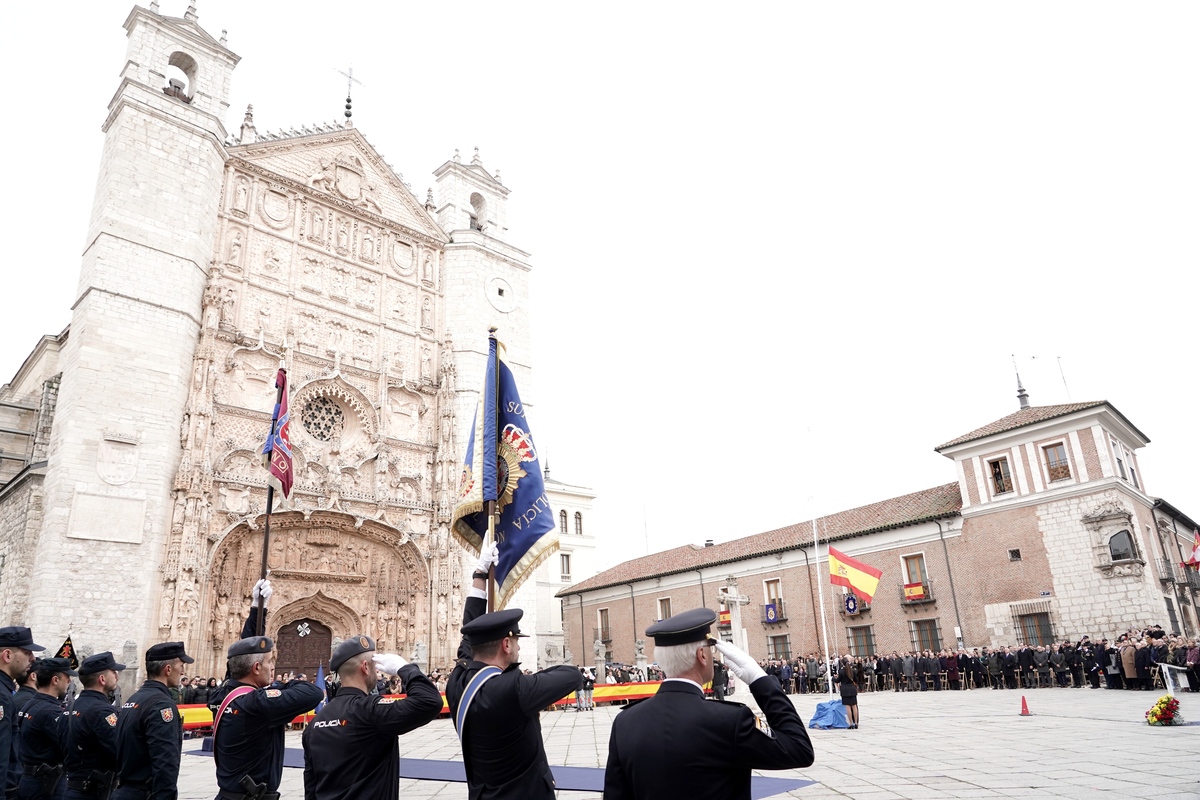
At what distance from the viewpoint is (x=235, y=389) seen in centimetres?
2117

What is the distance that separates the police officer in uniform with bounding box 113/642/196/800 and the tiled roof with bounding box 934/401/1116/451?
2596 cm

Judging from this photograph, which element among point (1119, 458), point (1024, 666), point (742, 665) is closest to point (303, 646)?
point (1024, 666)

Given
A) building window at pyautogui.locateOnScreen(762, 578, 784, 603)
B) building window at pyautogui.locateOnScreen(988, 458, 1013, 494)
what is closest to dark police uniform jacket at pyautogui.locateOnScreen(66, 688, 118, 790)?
building window at pyautogui.locateOnScreen(988, 458, 1013, 494)

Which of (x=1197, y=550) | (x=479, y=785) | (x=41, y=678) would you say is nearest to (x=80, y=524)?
(x=41, y=678)

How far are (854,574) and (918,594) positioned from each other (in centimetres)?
519

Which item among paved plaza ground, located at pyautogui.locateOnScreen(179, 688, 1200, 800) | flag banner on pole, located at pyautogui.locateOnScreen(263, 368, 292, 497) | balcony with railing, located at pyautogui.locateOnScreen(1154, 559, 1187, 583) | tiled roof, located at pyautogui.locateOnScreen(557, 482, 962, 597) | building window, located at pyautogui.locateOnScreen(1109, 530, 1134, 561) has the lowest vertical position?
paved plaza ground, located at pyautogui.locateOnScreen(179, 688, 1200, 800)

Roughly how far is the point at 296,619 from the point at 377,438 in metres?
5.86

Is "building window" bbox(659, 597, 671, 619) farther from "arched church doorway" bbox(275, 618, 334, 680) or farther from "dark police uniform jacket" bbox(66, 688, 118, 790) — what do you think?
"dark police uniform jacket" bbox(66, 688, 118, 790)

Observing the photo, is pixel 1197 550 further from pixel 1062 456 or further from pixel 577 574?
pixel 577 574

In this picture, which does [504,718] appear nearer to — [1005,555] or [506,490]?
[506,490]

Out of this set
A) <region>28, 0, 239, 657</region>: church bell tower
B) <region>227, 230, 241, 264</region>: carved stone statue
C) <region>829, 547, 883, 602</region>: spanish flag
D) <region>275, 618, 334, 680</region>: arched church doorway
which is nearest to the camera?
<region>28, 0, 239, 657</region>: church bell tower

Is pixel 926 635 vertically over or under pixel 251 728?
over

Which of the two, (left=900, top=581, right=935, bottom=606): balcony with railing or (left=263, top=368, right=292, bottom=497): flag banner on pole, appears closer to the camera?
(left=263, top=368, right=292, bottom=497): flag banner on pole

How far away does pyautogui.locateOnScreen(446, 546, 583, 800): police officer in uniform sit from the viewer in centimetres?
328
